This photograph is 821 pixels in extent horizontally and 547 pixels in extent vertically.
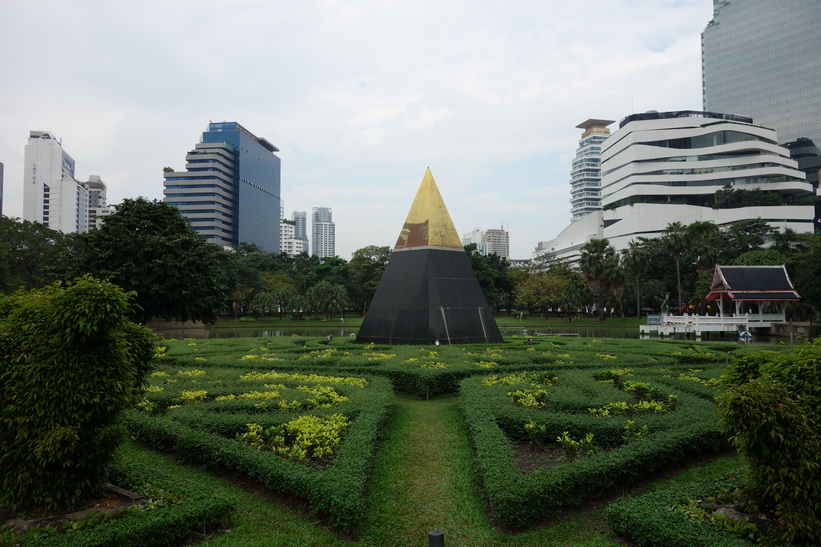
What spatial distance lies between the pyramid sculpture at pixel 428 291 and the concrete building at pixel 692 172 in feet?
253

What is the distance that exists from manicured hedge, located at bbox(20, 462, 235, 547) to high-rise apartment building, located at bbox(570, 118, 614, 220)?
164199 mm

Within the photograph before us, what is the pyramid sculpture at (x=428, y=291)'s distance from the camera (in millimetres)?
19188

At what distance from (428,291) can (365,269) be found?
150ft

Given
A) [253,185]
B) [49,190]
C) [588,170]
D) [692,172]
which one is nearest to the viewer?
[692,172]

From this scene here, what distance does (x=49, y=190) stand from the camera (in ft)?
469

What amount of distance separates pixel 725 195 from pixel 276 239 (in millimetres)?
122885

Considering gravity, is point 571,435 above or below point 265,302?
below

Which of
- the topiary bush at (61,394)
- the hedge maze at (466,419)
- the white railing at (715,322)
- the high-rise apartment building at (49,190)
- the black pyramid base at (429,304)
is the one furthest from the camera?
the high-rise apartment building at (49,190)

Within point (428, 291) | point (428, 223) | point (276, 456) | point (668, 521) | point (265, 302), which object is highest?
point (428, 223)

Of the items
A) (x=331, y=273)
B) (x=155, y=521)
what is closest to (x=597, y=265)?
Answer: (x=331, y=273)

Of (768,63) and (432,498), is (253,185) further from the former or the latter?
(432,498)

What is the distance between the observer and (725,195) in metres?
85.3

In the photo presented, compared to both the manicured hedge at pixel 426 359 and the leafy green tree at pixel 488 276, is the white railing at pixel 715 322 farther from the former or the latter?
the leafy green tree at pixel 488 276

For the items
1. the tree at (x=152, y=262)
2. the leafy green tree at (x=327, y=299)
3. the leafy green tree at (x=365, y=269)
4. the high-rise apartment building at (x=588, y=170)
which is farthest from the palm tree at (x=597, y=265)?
the high-rise apartment building at (x=588, y=170)
